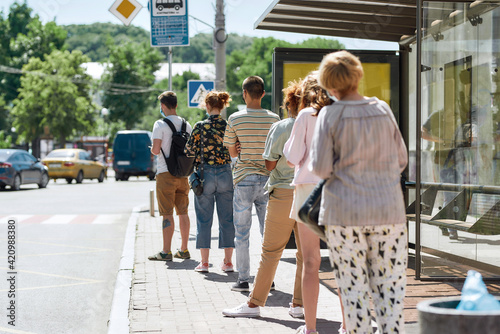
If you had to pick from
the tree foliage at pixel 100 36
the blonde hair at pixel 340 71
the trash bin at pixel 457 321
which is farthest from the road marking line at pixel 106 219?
the tree foliage at pixel 100 36

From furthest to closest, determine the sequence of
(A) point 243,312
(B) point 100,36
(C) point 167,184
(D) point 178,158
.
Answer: (B) point 100,36 < (C) point 167,184 < (D) point 178,158 < (A) point 243,312

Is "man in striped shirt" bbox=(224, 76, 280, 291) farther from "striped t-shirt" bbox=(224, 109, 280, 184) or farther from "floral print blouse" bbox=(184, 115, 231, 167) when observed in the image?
"floral print blouse" bbox=(184, 115, 231, 167)

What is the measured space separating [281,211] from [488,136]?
2690mm

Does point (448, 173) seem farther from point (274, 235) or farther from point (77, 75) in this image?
point (77, 75)

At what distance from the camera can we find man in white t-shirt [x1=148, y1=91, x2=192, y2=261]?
8.15 meters

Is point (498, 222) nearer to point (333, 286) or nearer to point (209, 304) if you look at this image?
point (333, 286)

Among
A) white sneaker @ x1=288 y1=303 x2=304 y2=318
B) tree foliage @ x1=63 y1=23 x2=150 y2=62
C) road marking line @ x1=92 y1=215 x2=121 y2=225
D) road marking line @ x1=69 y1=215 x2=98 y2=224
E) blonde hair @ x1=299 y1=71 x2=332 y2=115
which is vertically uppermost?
tree foliage @ x1=63 y1=23 x2=150 y2=62

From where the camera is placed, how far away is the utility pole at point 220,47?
1401cm

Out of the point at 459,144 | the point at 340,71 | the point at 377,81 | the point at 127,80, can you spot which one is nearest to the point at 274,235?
the point at 340,71

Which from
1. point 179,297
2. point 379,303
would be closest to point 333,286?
point 179,297

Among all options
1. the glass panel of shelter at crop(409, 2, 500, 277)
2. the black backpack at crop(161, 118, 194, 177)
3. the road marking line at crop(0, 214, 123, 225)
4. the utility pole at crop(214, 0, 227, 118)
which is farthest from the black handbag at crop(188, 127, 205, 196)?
the road marking line at crop(0, 214, 123, 225)

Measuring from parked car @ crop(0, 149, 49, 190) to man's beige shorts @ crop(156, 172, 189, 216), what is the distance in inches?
662

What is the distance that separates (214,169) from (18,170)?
1869 centimetres

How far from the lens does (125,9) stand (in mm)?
13086
